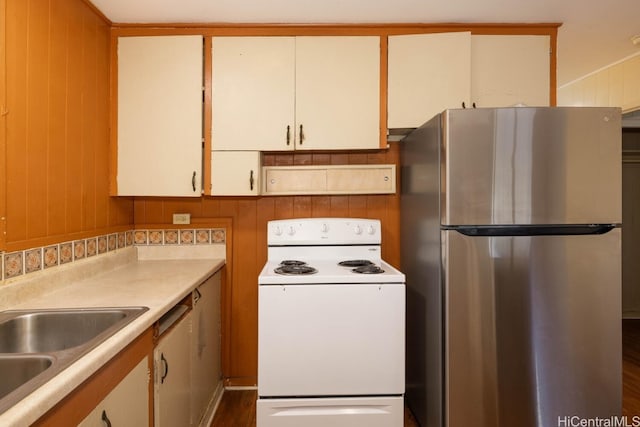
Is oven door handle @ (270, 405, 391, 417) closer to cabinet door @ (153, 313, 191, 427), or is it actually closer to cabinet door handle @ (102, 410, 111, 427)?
cabinet door @ (153, 313, 191, 427)

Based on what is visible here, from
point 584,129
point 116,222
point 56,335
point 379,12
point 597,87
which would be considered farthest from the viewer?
point 597,87

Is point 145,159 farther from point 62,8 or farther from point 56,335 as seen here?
point 56,335

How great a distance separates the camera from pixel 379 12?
6.38 ft

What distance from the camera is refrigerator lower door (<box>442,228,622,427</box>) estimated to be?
1.54 meters

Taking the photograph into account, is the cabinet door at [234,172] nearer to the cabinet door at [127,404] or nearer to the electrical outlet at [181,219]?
the electrical outlet at [181,219]

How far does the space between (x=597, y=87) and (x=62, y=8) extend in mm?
3442

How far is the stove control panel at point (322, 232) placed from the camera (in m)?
2.22

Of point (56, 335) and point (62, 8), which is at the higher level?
point (62, 8)

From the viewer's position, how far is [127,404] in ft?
3.49

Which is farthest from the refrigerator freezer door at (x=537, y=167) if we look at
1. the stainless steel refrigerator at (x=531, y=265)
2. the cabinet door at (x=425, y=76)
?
the cabinet door at (x=425, y=76)

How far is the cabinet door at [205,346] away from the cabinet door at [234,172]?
1.78ft

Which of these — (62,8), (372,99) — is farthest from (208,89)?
(372,99)

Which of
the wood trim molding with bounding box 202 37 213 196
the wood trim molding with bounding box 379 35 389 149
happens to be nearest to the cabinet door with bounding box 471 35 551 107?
the wood trim molding with bounding box 379 35 389 149

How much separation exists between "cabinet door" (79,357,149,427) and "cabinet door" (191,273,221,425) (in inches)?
20.1
